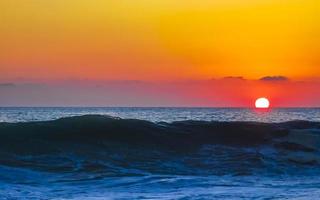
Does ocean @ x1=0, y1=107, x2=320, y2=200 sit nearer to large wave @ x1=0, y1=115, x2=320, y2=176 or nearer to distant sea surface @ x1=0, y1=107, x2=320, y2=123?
large wave @ x1=0, y1=115, x2=320, y2=176

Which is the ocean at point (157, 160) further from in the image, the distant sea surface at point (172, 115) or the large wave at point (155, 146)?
the distant sea surface at point (172, 115)

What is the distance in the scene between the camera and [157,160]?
971 inches

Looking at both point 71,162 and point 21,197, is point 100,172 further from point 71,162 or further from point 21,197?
point 21,197

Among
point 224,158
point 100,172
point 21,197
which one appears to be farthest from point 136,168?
point 21,197

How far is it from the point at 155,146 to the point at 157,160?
9.75ft

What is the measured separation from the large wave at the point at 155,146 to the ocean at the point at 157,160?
0.04 m

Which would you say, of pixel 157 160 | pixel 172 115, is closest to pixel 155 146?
pixel 157 160

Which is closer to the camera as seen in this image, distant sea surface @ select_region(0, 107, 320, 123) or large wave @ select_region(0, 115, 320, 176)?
large wave @ select_region(0, 115, 320, 176)

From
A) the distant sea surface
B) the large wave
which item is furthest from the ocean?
the distant sea surface

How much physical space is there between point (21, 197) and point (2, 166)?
243 inches

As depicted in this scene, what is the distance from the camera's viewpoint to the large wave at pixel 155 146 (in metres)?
23.0

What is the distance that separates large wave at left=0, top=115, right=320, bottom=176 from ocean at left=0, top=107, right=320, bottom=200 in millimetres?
38

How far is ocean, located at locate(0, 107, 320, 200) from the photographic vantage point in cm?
1716

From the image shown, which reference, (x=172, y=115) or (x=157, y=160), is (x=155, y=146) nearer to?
(x=157, y=160)
